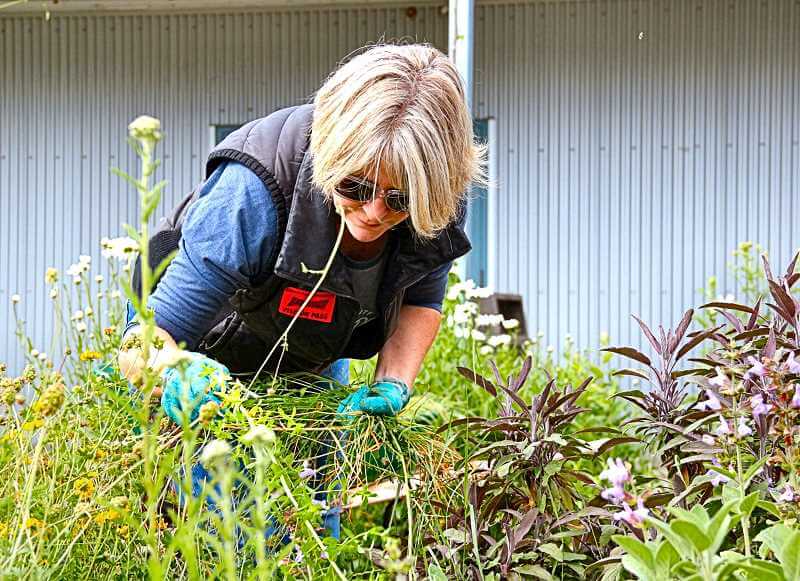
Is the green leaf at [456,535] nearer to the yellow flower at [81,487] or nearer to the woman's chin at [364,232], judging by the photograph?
the yellow flower at [81,487]

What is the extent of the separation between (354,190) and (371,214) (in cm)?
5

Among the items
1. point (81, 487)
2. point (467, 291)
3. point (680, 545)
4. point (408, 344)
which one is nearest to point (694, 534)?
point (680, 545)

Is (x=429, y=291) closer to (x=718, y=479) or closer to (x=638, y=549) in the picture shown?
(x=718, y=479)

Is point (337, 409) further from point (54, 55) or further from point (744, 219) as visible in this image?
point (54, 55)

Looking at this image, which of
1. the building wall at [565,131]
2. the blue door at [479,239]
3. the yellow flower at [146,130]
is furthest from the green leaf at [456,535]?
the blue door at [479,239]

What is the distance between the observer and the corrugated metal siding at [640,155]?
6227 millimetres

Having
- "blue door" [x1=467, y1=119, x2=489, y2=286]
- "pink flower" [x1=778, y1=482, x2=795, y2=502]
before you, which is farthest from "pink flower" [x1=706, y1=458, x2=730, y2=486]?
"blue door" [x1=467, y1=119, x2=489, y2=286]

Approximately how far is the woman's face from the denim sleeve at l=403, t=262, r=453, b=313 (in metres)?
0.45

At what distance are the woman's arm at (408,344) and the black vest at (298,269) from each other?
0.15ft

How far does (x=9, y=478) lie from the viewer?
56.5 inches

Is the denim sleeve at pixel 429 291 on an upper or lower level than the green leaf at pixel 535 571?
upper

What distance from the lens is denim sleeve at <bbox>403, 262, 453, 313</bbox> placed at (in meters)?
2.25

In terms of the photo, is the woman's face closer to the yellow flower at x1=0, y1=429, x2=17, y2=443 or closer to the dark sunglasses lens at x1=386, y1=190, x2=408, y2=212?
the dark sunglasses lens at x1=386, y1=190, x2=408, y2=212

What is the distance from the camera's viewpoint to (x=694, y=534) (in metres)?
0.83
